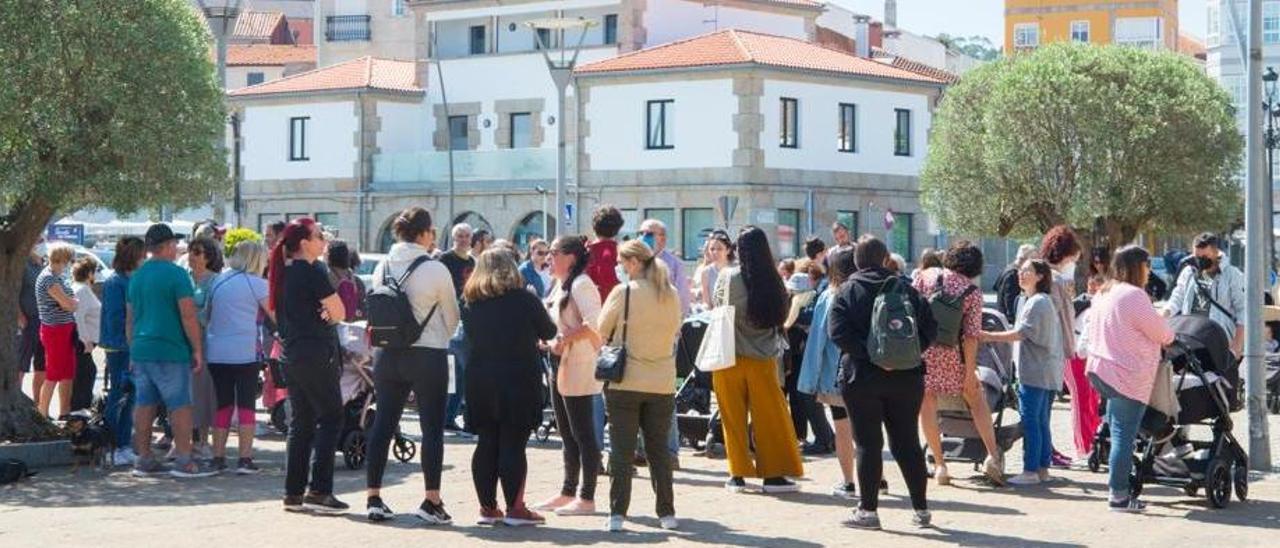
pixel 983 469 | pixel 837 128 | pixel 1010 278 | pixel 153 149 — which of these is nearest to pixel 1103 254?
pixel 983 469

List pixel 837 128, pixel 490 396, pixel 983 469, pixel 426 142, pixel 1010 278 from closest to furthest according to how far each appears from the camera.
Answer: pixel 490 396 < pixel 983 469 < pixel 1010 278 < pixel 837 128 < pixel 426 142

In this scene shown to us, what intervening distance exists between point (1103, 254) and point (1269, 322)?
944cm

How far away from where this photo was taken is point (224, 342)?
15.7 m

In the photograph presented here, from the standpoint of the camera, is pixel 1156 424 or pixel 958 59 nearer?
pixel 1156 424

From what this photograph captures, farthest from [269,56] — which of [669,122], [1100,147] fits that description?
[1100,147]

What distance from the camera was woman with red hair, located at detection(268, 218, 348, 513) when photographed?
13.1 metres

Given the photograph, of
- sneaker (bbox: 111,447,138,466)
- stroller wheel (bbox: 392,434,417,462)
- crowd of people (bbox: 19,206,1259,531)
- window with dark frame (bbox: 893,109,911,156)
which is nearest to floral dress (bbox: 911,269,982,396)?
crowd of people (bbox: 19,206,1259,531)

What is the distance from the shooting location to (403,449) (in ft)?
55.3

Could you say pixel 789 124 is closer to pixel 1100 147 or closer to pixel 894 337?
pixel 1100 147

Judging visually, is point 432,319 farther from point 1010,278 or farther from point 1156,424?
point 1010,278

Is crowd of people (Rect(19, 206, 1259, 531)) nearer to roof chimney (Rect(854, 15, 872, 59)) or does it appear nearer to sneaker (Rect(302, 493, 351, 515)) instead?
sneaker (Rect(302, 493, 351, 515))

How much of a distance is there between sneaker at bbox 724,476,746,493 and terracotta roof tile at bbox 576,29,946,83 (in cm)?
4361

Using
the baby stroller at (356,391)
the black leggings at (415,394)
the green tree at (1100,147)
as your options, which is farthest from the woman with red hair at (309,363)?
the green tree at (1100,147)

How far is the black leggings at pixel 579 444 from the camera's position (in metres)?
13.2
